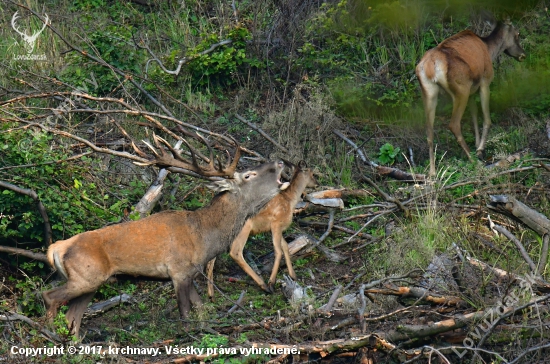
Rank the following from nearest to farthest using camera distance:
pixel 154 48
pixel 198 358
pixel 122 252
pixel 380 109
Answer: pixel 198 358, pixel 122 252, pixel 380 109, pixel 154 48

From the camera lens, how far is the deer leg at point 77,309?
25.1 feet

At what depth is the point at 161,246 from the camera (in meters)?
7.81

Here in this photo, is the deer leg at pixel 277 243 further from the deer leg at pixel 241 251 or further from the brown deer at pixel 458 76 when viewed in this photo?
the brown deer at pixel 458 76

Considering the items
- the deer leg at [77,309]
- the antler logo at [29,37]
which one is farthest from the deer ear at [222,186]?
the antler logo at [29,37]

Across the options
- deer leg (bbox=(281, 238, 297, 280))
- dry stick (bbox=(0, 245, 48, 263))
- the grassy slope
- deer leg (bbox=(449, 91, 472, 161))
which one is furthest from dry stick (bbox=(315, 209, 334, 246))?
dry stick (bbox=(0, 245, 48, 263))

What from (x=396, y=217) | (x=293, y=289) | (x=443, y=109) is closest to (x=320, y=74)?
(x=443, y=109)

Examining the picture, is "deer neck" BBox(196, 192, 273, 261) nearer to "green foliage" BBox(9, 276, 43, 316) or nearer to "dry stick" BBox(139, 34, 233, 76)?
"green foliage" BBox(9, 276, 43, 316)

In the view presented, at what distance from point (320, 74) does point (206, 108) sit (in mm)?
1866

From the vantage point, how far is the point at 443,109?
41.7 ft

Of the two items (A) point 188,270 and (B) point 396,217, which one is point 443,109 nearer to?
(B) point 396,217

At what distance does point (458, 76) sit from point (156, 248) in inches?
220

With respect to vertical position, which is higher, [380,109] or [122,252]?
[122,252]

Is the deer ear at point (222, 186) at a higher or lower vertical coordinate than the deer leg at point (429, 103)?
higher

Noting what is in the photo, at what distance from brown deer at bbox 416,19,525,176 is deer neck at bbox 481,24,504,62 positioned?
0.74ft
